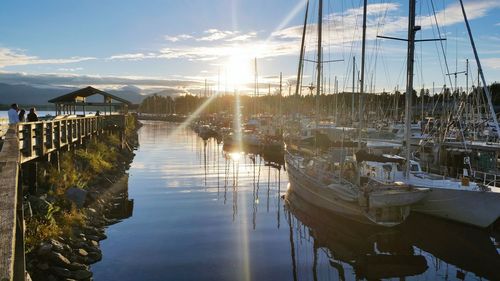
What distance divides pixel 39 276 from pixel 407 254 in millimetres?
12877

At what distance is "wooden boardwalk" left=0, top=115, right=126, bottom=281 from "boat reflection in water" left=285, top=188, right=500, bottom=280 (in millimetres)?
9441

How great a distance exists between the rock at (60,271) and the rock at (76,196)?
7.03 m

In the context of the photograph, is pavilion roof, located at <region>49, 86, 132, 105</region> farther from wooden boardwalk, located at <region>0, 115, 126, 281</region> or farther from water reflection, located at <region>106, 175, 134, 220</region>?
water reflection, located at <region>106, 175, 134, 220</region>

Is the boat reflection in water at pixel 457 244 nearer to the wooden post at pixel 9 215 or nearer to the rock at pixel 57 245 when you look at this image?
the rock at pixel 57 245

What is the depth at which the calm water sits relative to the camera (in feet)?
50.8

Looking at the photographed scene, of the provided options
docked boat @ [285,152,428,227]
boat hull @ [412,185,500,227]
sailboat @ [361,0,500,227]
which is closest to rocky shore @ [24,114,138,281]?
docked boat @ [285,152,428,227]

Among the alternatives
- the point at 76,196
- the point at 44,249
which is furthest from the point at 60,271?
the point at 76,196

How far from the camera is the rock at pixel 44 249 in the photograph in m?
13.0

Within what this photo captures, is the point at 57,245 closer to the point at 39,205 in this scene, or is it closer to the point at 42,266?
the point at 42,266

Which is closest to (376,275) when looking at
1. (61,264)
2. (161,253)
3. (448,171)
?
(161,253)

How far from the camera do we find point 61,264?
43.6 feet

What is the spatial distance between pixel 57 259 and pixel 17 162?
4.83 meters

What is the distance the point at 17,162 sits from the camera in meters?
9.55

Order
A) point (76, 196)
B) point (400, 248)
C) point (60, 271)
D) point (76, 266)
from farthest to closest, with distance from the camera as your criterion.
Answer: point (76, 196) < point (400, 248) < point (76, 266) < point (60, 271)
